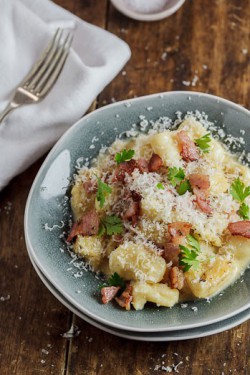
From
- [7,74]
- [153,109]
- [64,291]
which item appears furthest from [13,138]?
[64,291]

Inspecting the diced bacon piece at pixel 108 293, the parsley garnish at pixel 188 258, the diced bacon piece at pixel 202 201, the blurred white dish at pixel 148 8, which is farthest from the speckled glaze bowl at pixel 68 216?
the blurred white dish at pixel 148 8

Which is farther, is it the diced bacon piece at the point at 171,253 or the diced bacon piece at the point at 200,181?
the diced bacon piece at the point at 200,181

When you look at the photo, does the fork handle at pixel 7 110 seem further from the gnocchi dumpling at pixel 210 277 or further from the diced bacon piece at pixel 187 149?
the gnocchi dumpling at pixel 210 277

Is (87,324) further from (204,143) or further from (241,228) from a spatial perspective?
(204,143)

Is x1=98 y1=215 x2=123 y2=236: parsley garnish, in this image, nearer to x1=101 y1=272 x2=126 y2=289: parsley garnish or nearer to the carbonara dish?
the carbonara dish

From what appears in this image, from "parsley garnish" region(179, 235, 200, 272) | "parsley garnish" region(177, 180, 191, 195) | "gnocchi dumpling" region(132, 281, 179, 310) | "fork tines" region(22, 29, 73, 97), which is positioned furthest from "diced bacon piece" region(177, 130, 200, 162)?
"fork tines" region(22, 29, 73, 97)

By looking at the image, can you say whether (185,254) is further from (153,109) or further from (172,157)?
(153,109)
